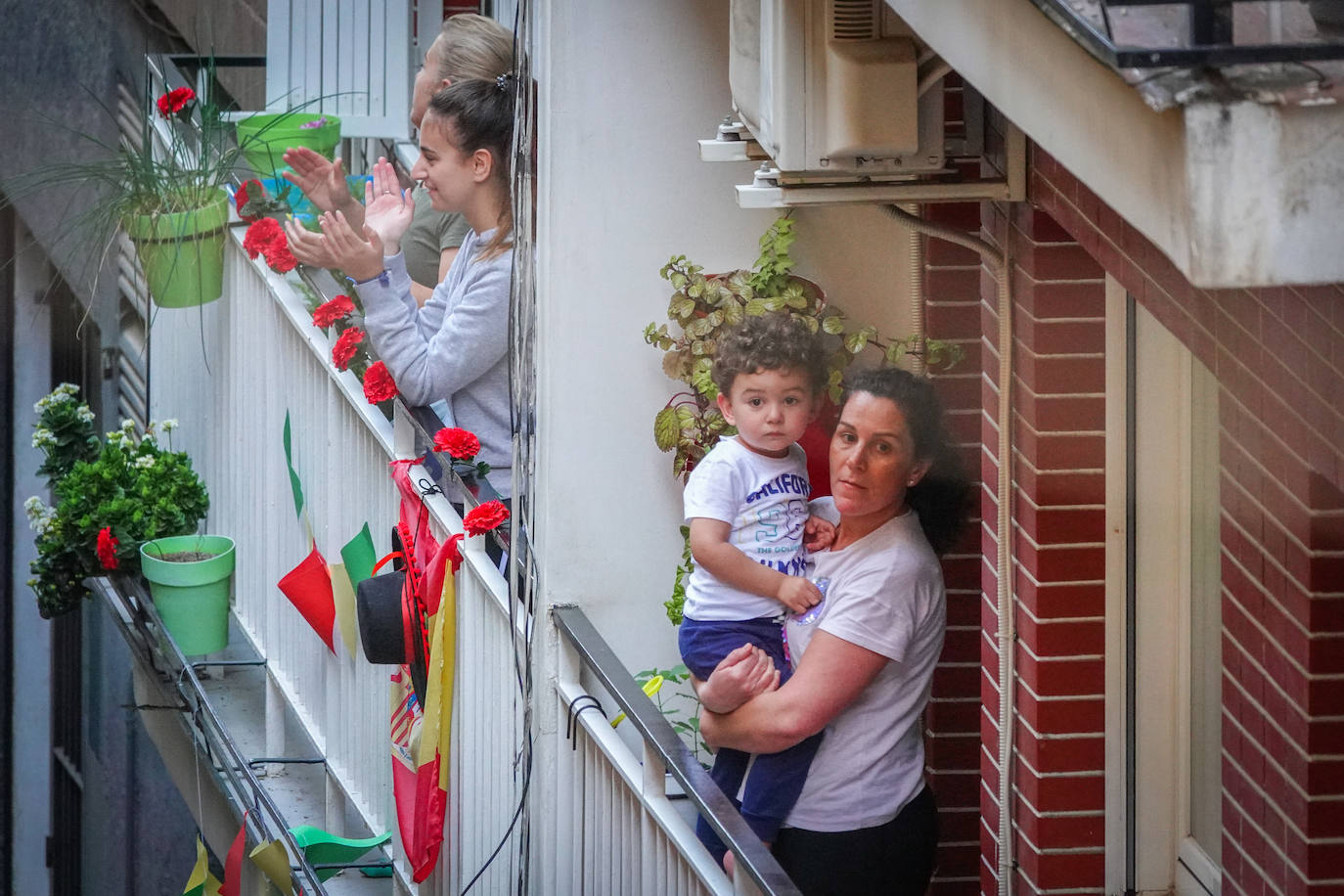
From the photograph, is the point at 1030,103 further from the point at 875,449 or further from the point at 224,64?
the point at 224,64

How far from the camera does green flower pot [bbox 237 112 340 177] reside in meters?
7.02

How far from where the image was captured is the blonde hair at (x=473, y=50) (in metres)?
→ 5.51

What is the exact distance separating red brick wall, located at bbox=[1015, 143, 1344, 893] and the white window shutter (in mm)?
5264

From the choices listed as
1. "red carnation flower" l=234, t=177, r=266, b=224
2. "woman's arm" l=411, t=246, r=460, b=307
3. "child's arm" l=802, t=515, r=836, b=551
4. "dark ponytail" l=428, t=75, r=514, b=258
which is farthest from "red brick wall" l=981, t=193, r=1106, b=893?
"red carnation flower" l=234, t=177, r=266, b=224

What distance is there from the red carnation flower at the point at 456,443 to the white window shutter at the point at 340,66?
377cm

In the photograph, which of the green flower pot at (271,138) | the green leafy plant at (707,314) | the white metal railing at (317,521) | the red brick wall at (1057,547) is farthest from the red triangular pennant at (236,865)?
the red brick wall at (1057,547)

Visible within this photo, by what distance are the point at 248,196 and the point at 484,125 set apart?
6.43 feet

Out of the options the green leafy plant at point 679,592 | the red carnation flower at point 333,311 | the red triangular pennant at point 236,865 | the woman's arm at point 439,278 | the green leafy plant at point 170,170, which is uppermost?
the green leafy plant at point 170,170

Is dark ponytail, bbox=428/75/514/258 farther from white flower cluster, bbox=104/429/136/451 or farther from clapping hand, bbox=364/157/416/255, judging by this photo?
white flower cluster, bbox=104/429/136/451

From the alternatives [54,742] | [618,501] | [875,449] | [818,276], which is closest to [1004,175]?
[875,449]

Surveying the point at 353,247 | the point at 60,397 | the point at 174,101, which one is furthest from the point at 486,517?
the point at 60,397

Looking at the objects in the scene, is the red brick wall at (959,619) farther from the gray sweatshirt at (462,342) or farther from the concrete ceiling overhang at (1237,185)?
the concrete ceiling overhang at (1237,185)

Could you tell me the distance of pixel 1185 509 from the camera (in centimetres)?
328

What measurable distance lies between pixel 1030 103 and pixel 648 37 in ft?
8.22
